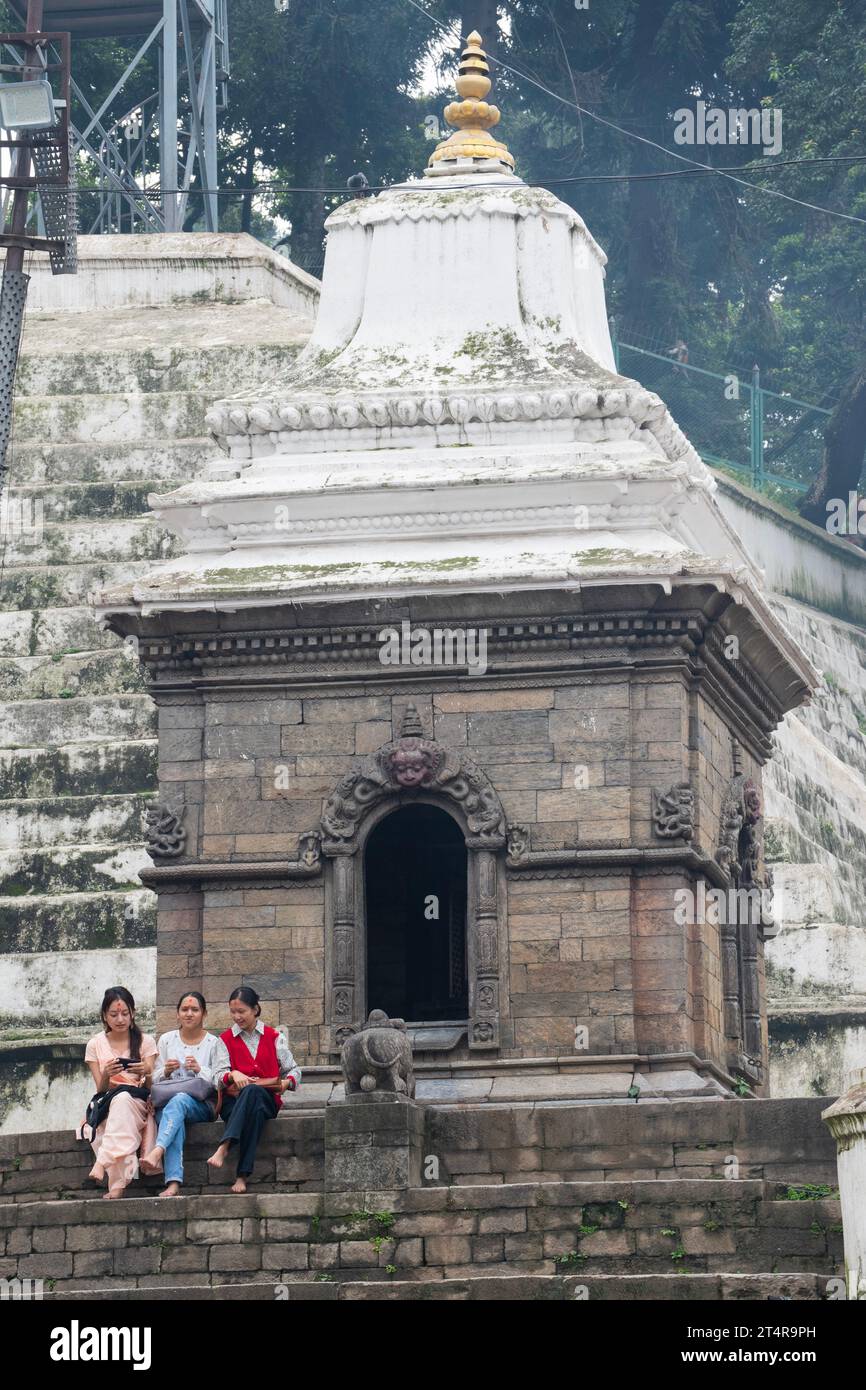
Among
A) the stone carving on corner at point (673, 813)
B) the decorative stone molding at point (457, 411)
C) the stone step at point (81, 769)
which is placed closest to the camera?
the stone carving on corner at point (673, 813)

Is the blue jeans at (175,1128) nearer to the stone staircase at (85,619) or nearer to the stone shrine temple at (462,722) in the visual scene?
the stone shrine temple at (462,722)

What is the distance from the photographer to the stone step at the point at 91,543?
3700 centimetres

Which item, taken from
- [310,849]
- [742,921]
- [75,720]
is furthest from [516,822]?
[75,720]

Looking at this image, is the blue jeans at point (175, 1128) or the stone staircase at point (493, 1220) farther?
the blue jeans at point (175, 1128)

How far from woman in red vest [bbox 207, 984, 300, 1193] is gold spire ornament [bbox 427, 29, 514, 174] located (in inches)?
301

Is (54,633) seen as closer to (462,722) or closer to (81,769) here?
(81,769)

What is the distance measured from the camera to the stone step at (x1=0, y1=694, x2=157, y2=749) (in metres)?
34.8

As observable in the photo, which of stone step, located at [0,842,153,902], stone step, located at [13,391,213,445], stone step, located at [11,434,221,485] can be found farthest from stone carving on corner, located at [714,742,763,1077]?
stone step, located at [13,391,213,445]

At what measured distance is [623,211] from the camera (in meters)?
59.7

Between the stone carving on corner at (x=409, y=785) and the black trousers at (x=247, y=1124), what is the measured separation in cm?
330

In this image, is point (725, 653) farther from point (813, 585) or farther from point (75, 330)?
point (813, 585)

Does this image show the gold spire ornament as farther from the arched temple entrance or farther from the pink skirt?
the pink skirt

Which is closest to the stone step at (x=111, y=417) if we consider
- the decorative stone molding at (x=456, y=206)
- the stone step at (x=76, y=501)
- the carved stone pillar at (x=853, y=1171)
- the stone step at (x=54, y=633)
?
the stone step at (x=76, y=501)

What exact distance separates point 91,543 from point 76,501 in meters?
0.86
